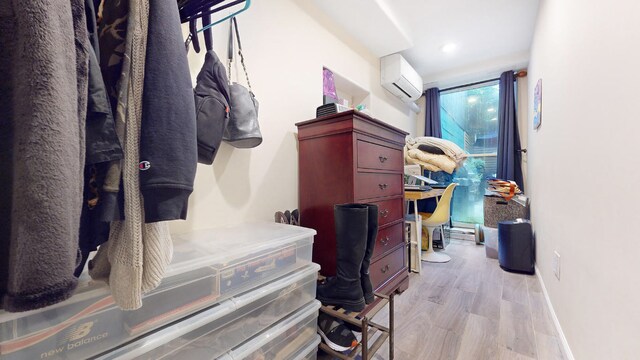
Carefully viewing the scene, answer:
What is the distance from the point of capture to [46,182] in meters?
0.33

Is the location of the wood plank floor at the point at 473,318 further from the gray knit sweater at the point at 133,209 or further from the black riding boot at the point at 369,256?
the gray knit sweater at the point at 133,209

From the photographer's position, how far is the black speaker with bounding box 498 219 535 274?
7.39 feet

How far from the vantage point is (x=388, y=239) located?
1.70m

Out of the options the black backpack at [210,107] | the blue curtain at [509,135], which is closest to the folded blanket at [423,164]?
the blue curtain at [509,135]

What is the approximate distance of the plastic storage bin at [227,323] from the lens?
27.0 inches

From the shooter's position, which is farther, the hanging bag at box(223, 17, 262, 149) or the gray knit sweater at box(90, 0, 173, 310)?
the hanging bag at box(223, 17, 262, 149)

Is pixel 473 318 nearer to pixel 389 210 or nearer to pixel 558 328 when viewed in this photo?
pixel 558 328

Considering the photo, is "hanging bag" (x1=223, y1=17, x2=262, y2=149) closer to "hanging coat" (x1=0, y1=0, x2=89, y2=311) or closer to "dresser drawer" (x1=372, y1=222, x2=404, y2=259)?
"hanging coat" (x1=0, y1=0, x2=89, y2=311)

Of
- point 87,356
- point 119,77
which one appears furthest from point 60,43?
point 87,356

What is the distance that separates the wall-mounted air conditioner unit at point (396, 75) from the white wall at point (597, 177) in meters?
1.32

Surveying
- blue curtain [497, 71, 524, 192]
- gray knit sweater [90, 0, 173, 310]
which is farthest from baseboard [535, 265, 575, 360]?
blue curtain [497, 71, 524, 192]

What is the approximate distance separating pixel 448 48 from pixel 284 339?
3.36 m

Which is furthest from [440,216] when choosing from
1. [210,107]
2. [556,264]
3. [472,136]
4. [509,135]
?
[210,107]

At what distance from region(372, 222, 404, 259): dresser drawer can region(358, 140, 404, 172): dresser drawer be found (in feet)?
1.44
